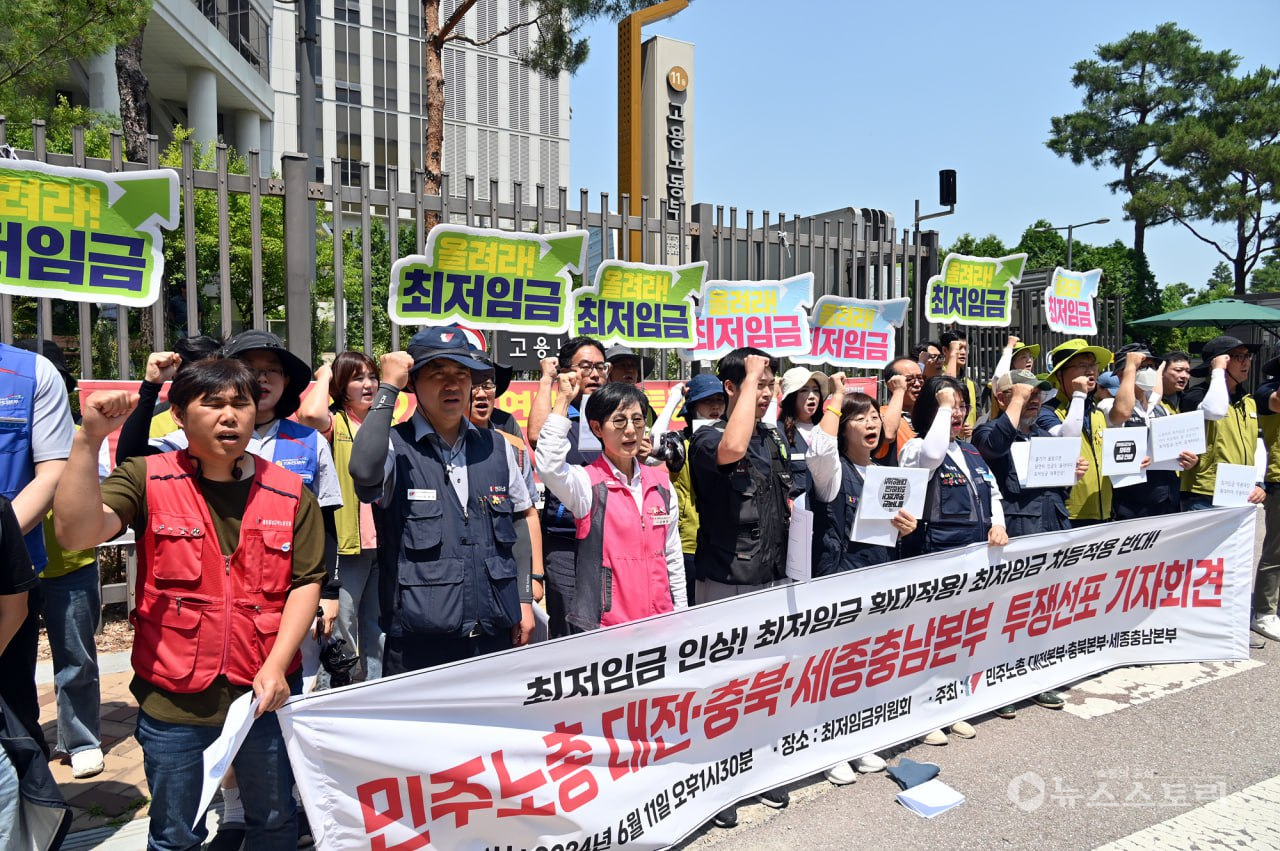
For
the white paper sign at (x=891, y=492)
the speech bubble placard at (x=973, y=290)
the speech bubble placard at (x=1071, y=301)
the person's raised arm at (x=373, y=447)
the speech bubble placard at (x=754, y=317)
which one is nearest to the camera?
the person's raised arm at (x=373, y=447)

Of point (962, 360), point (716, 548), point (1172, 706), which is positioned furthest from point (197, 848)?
point (962, 360)

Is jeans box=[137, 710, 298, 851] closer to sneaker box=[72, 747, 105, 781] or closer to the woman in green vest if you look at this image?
sneaker box=[72, 747, 105, 781]

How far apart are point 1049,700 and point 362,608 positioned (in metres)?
3.64

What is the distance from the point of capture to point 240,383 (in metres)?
2.44

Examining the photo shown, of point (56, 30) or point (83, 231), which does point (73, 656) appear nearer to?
point (83, 231)

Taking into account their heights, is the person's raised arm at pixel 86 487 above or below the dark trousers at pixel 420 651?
above

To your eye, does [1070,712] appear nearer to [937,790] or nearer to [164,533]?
[937,790]

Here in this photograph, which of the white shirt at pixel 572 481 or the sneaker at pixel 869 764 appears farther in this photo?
the sneaker at pixel 869 764

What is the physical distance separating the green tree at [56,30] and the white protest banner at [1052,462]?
7040mm

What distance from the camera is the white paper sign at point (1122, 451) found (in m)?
5.25

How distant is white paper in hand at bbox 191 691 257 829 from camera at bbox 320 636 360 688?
664 mm

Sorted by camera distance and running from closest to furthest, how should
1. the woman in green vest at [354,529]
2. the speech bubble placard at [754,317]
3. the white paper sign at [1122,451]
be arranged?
the woman in green vest at [354,529]
the white paper sign at [1122,451]
the speech bubble placard at [754,317]

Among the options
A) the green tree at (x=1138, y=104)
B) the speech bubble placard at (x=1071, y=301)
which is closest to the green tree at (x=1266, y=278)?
the green tree at (x=1138, y=104)

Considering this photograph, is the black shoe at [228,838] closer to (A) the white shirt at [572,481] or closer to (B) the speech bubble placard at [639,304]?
(A) the white shirt at [572,481]
